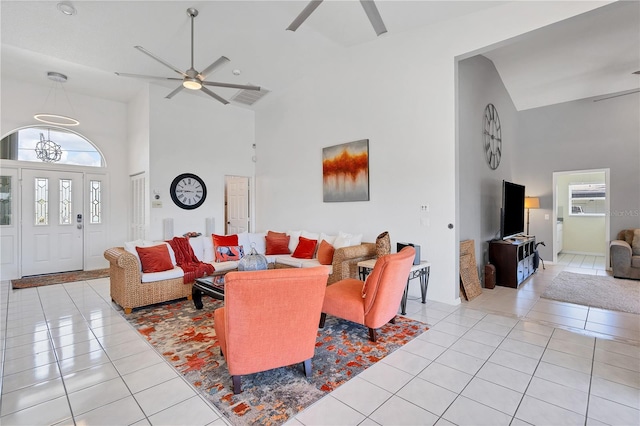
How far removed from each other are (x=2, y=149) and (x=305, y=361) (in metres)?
7.02

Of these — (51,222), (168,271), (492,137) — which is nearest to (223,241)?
(168,271)

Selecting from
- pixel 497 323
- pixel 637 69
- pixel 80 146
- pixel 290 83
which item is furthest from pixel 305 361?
pixel 637 69

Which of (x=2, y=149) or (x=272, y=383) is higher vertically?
(x=2, y=149)

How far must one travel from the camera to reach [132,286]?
3686 mm

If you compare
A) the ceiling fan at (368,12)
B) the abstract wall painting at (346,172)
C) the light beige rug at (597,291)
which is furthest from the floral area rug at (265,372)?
the ceiling fan at (368,12)

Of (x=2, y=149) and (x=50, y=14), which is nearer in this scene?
(x=50, y=14)

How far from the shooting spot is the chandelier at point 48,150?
589 centimetres

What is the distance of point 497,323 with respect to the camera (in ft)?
11.0

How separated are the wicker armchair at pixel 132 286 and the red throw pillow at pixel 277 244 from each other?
1.80m

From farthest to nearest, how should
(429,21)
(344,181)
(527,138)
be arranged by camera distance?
1. (527,138)
2. (344,181)
3. (429,21)

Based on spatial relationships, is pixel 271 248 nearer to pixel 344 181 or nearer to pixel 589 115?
pixel 344 181

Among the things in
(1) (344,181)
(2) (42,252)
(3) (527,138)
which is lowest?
(2) (42,252)

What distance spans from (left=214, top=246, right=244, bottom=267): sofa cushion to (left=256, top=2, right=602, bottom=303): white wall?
1465 mm

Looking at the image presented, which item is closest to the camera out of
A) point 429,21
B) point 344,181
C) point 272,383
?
point 272,383
